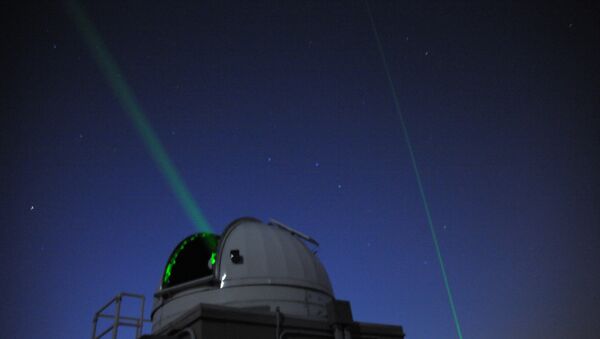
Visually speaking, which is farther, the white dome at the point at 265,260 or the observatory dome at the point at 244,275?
the white dome at the point at 265,260

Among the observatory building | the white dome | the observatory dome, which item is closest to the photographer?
the observatory building

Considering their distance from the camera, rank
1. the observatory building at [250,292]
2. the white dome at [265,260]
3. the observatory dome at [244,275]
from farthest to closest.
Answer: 1. the white dome at [265,260]
2. the observatory dome at [244,275]
3. the observatory building at [250,292]

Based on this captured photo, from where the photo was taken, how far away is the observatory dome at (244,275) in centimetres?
1195

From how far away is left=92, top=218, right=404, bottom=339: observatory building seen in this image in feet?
33.0

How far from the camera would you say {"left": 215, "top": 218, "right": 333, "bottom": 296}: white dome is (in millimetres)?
12250

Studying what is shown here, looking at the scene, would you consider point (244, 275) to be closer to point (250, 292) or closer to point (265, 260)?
point (250, 292)

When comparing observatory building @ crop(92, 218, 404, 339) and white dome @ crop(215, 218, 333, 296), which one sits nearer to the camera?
observatory building @ crop(92, 218, 404, 339)

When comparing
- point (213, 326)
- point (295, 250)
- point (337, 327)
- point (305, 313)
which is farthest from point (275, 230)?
point (213, 326)

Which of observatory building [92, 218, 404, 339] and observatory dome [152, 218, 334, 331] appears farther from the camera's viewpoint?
observatory dome [152, 218, 334, 331]

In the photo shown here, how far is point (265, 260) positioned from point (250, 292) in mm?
1180

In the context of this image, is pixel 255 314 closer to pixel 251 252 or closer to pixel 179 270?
pixel 251 252

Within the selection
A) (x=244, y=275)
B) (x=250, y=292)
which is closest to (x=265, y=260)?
(x=244, y=275)

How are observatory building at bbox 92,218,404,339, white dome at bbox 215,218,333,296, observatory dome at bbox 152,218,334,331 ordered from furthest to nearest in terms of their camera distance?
white dome at bbox 215,218,333,296, observatory dome at bbox 152,218,334,331, observatory building at bbox 92,218,404,339

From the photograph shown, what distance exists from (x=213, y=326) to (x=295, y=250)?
481 cm
